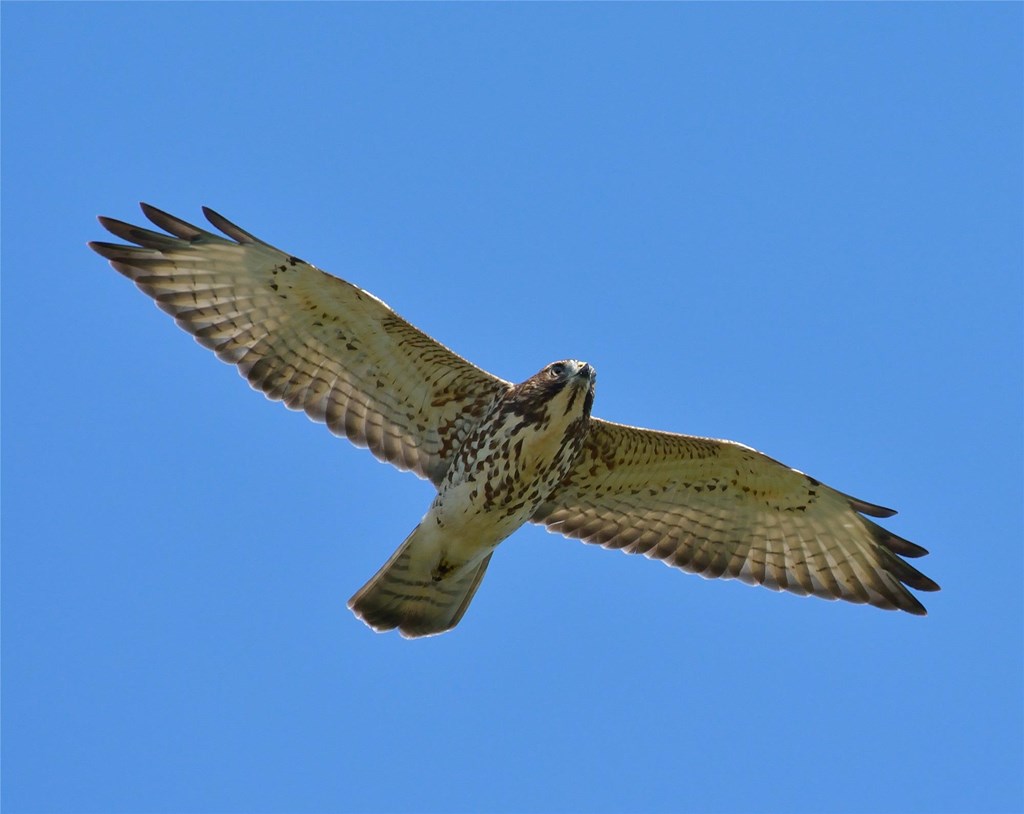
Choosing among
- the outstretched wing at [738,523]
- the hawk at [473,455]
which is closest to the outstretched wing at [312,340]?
the hawk at [473,455]

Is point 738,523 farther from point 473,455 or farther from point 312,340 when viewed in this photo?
point 312,340

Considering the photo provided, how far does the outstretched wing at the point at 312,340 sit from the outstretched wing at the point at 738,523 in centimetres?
125

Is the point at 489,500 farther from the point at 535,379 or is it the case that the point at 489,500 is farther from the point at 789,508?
the point at 789,508

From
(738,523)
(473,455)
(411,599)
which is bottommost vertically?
(411,599)

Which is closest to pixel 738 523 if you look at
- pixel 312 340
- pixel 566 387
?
pixel 566 387

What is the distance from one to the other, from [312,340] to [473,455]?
1597mm

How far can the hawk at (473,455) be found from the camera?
45.3 ft

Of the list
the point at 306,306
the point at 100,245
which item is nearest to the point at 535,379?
the point at 306,306

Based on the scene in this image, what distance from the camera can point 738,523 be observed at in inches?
591

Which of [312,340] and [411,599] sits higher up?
[312,340]

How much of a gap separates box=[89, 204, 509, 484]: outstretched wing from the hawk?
0.04ft

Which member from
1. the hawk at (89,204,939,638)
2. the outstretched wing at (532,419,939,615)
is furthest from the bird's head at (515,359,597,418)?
the outstretched wing at (532,419,939,615)

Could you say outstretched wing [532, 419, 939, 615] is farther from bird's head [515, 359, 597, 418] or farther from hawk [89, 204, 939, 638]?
bird's head [515, 359, 597, 418]

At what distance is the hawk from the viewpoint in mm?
13805
